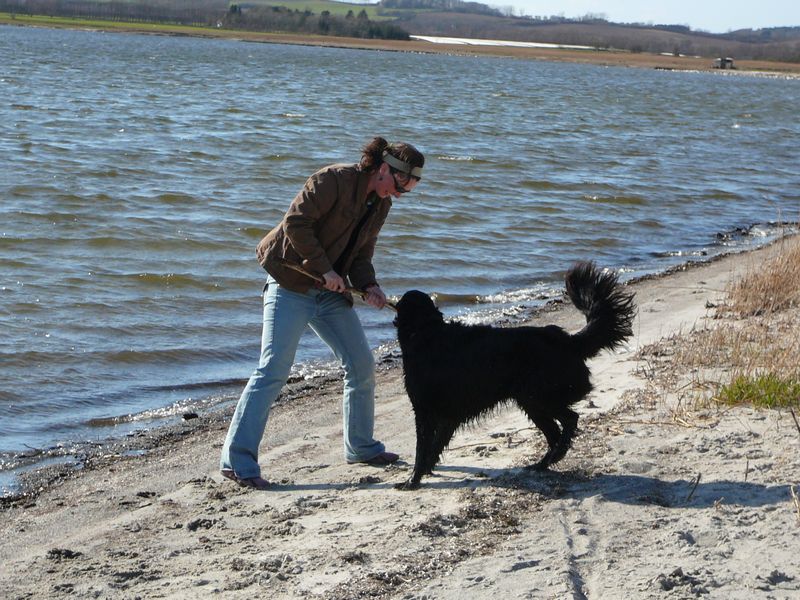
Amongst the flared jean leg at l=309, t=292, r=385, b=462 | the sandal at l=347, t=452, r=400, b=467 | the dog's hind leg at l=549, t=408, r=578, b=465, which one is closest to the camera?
the dog's hind leg at l=549, t=408, r=578, b=465

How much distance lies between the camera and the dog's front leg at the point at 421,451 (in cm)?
546

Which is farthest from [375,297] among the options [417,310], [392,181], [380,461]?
[380,461]

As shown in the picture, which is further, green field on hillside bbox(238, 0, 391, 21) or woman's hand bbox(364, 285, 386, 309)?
green field on hillside bbox(238, 0, 391, 21)

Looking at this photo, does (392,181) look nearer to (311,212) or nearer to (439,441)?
(311,212)

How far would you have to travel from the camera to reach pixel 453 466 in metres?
5.80

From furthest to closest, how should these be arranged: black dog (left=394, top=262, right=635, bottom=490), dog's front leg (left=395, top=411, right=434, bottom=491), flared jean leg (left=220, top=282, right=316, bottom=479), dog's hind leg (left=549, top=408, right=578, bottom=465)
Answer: flared jean leg (left=220, top=282, right=316, bottom=479) → dog's front leg (left=395, top=411, right=434, bottom=491) → dog's hind leg (left=549, top=408, right=578, bottom=465) → black dog (left=394, top=262, right=635, bottom=490)

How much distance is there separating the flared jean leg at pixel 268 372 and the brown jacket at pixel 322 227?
0.11 meters

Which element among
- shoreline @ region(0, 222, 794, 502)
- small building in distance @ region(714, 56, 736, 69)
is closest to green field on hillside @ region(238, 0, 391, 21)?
small building in distance @ region(714, 56, 736, 69)

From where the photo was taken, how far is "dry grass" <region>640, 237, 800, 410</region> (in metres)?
5.88

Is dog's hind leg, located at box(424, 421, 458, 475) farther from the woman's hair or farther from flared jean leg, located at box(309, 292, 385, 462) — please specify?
the woman's hair

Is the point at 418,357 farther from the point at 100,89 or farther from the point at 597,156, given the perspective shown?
the point at 100,89

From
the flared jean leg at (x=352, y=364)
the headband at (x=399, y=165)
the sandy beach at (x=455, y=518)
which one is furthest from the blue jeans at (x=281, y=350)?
the headband at (x=399, y=165)

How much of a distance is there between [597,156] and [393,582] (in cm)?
2329

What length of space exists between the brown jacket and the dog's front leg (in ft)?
2.78
